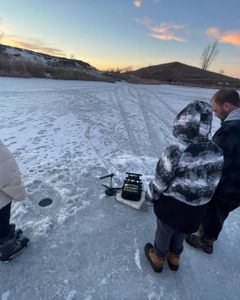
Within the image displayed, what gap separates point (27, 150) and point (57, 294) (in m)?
2.74

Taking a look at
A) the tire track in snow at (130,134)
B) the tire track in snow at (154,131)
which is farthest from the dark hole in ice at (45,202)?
the tire track in snow at (154,131)

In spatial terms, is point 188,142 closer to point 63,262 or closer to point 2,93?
point 63,262

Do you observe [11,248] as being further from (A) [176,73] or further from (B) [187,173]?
(A) [176,73]

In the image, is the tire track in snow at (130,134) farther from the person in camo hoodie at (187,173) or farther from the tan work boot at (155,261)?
the person in camo hoodie at (187,173)

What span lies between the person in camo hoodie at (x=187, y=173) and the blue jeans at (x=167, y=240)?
1cm

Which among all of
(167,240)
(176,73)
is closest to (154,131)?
(167,240)

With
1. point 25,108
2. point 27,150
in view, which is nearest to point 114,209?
point 27,150

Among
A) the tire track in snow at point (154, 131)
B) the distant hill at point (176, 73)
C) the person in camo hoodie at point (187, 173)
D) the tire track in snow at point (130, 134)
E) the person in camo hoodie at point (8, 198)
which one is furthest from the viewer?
→ the distant hill at point (176, 73)

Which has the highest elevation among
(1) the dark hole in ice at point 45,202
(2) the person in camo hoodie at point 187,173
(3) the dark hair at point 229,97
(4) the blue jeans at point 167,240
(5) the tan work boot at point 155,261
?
(3) the dark hair at point 229,97

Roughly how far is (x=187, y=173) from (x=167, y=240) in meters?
0.66

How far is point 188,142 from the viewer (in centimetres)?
147

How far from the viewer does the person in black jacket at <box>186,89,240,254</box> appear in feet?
5.67

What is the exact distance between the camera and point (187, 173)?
150 cm

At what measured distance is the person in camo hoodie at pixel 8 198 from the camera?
1.64 meters
